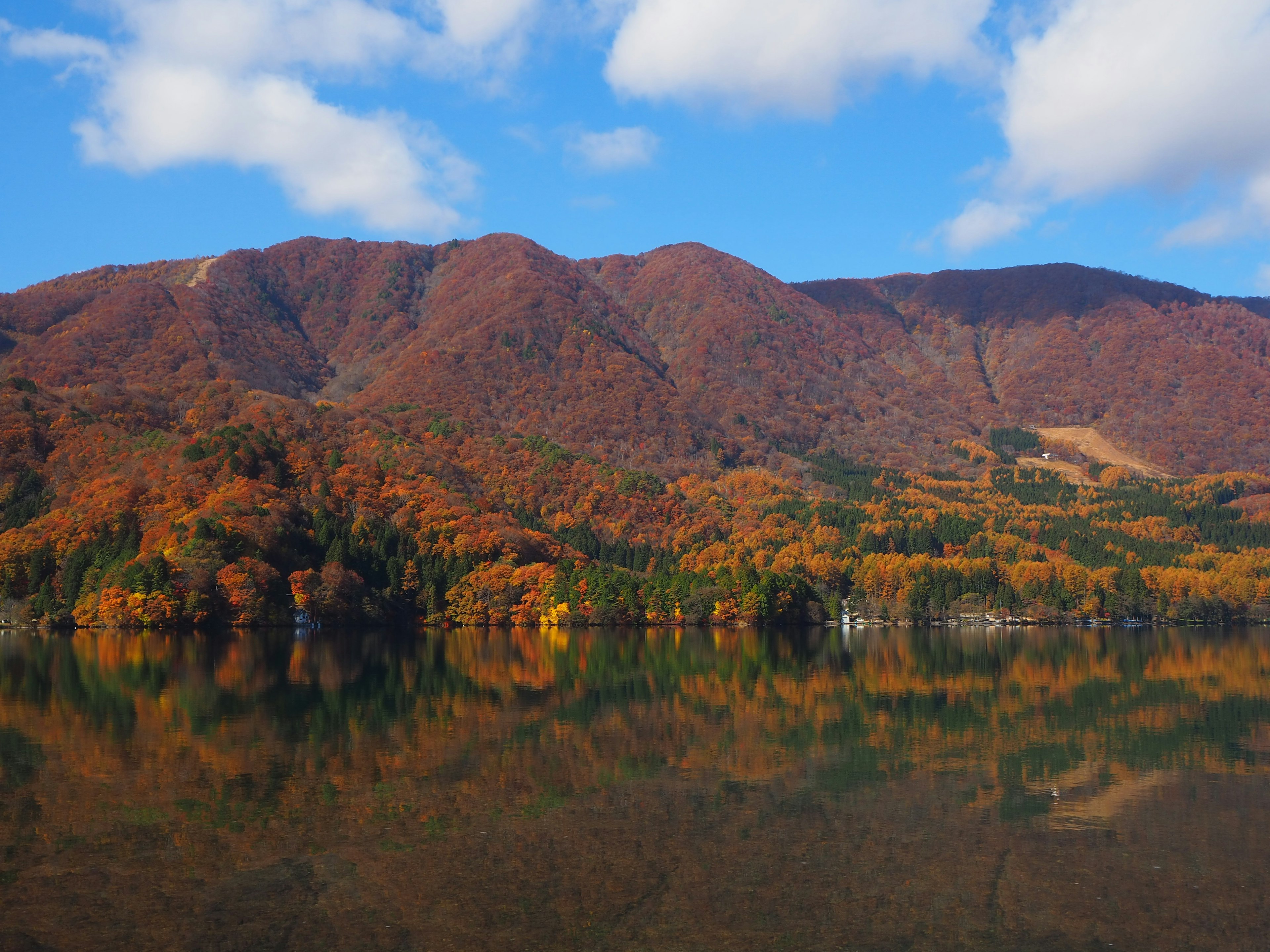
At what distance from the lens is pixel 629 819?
86.4ft

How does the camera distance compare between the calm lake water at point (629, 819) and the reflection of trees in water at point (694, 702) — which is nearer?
the calm lake water at point (629, 819)

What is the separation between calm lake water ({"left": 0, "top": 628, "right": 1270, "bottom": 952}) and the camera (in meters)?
19.1

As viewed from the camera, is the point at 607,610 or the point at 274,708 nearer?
the point at 274,708

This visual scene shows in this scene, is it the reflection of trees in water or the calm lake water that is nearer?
the calm lake water

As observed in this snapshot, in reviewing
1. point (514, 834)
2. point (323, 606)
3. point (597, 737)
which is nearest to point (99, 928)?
point (514, 834)

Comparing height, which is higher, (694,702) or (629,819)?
(629,819)

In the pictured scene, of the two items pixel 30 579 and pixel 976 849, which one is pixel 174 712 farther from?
pixel 30 579

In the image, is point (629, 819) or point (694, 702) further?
point (694, 702)

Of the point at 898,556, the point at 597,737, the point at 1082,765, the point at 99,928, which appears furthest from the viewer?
the point at 898,556

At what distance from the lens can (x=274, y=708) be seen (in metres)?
48.2

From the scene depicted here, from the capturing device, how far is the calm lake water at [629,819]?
1911cm

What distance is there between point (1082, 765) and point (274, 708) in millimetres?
34052

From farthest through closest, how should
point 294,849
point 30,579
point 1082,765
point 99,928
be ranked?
point 30,579, point 1082,765, point 294,849, point 99,928

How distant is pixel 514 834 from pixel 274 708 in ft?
89.1
